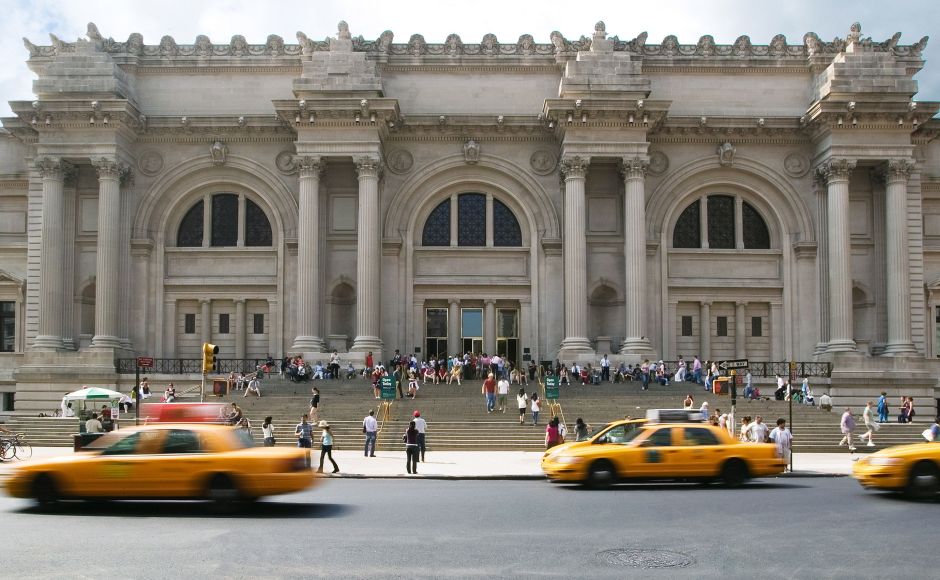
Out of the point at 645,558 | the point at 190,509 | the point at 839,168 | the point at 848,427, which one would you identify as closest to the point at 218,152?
the point at 839,168

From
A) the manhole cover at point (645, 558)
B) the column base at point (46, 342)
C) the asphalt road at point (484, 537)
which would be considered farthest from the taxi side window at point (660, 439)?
the column base at point (46, 342)

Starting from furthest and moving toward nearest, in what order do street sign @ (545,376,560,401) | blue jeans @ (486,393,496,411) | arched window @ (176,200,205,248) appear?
arched window @ (176,200,205,248)
street sign @ (545,376,560,401)
blue jeans @ (486,393,496,411)

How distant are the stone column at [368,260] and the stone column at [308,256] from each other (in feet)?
5.82

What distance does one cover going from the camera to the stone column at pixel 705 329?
158ft

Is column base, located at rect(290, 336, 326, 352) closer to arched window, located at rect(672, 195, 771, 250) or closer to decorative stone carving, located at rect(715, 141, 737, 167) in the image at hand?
arched window, located at rect(672, 195, 771, 250)

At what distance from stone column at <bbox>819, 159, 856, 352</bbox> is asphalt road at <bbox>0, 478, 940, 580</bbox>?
27.3 meters

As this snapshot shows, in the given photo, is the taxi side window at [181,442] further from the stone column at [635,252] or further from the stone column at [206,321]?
the stone column at [206,321]

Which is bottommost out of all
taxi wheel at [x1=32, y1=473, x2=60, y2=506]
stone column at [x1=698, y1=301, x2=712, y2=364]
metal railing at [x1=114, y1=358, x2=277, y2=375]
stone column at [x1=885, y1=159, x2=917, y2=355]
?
taxi wheel at [x1=32, y1=473, x2=60, y2=506]

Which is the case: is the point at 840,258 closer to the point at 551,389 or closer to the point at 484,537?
the point at 551,389

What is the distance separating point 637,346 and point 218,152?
20804 millimetres

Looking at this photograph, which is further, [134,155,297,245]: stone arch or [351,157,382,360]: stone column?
[134,155,297,245]: stone arch

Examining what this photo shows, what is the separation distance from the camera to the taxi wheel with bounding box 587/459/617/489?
69.9 feet

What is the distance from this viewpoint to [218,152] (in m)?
47.9

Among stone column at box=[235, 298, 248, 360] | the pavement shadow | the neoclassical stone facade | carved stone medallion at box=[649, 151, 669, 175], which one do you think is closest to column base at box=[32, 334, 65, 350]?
the neoclassical stone facade
